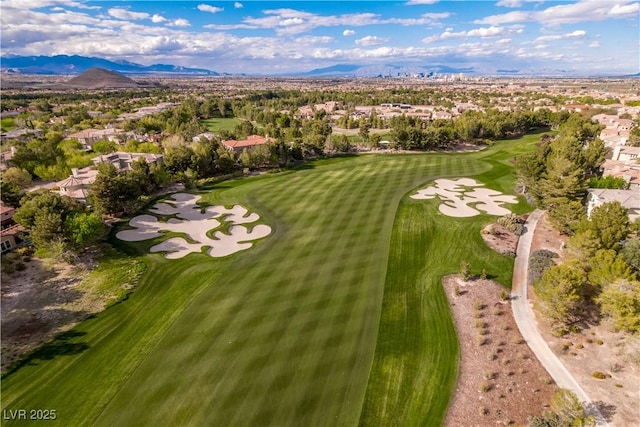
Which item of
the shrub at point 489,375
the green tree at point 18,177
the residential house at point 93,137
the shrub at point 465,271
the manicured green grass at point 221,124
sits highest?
the manicured green grass at point 221,124

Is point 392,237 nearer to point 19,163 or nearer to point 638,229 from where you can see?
point 638,229

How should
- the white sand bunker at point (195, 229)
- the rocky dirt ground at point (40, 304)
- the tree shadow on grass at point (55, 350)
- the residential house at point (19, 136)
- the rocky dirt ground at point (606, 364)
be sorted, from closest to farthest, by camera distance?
the rocky dirt ground at point (606, 364) < the tree shadow on grass at point (55, 350) < the rocky dirt ground at point (40, 304) < the white sand bunker at point (195, 229) < the residential house at point (19, 136)

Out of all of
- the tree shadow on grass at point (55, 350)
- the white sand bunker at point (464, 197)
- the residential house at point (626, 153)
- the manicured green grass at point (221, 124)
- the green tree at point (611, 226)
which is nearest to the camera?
the tree shadow on grass at point (55, 350)

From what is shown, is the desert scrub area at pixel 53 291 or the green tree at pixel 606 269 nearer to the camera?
the desert scrub area at pixel 53 291

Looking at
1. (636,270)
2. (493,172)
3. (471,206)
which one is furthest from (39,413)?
(493,172)

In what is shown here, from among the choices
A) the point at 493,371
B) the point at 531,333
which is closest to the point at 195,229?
the point at 493,371

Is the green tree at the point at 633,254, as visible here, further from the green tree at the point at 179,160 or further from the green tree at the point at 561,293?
the green tree at the point at 179,160

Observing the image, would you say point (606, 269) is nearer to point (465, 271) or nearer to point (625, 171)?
point (465, 271)

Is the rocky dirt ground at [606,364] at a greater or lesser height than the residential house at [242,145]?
lesser

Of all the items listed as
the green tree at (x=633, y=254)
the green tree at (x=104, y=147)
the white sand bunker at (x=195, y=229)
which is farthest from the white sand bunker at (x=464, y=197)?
the green tree at (x=104, y=147)
